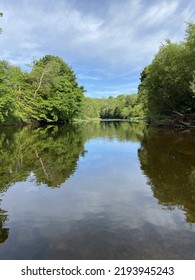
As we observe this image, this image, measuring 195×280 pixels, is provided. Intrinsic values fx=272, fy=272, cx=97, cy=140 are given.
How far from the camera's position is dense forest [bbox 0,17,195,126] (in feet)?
93.7

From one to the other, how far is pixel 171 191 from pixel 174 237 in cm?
252

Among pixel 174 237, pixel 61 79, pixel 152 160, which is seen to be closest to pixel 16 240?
pixel 174 237

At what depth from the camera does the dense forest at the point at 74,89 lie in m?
28.5

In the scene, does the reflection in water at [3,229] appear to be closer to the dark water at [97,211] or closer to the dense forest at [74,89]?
the dark water at [97,211]

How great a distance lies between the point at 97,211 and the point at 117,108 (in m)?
Answer: 127

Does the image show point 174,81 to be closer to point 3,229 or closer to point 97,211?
point 97,211

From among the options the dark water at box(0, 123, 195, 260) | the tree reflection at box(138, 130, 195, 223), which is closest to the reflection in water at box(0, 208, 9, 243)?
the dark water at box(0, 123, 195, 260)

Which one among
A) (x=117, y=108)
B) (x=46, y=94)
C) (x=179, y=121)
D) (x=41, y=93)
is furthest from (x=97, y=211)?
(x=117, y=108)

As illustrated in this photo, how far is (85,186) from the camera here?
748 cm

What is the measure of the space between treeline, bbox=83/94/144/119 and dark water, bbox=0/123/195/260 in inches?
3135

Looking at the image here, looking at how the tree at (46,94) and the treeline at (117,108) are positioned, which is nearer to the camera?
the tree at (46,94)

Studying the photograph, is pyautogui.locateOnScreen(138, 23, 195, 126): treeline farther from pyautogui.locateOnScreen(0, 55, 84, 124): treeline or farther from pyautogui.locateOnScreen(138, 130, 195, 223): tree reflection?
pyautogui.locateOnScreen(138, 130, 195, 223): tree reflection

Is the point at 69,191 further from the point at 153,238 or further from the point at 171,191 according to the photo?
the point at 153,238

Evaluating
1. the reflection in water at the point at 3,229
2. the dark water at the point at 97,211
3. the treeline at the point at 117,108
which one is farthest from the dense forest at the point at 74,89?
the treeline at the point at 117,108
